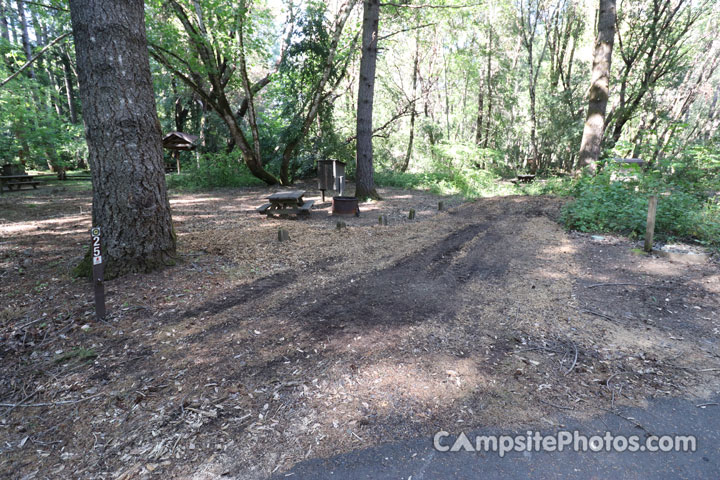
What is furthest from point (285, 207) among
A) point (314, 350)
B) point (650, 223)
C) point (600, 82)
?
point (600, 82)

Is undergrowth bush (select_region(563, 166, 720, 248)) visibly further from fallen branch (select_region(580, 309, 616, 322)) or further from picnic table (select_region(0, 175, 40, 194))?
picnic table (select_region(0, 175, 40, 194))

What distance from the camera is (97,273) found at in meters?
3.28

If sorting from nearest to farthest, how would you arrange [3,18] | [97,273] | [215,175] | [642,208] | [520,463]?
1. [520,463]
2. [97,273]
3. [642,208]
4. [215,175]
5. [3,18]

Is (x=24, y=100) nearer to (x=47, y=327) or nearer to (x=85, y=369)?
(x=47, y=327)

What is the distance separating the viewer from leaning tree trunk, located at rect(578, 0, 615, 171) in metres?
10.2

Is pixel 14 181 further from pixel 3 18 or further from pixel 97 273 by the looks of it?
pixel 97 273

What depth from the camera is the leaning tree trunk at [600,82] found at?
10.2 m

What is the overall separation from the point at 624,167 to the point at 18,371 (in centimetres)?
991

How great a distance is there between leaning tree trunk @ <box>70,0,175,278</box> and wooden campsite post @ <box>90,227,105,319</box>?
3.08 ft

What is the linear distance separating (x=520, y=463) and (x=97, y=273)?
3.78 meters

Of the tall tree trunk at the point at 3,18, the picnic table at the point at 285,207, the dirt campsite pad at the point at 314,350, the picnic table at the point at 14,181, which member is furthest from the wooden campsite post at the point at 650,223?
the tall tree trunk at the point at 3,18

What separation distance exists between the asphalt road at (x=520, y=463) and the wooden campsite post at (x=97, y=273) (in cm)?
264

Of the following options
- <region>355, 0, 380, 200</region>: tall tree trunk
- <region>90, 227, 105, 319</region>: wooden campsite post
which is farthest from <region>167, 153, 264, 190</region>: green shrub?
<region>90, 227, 105, 319</region>: wooden campsite post

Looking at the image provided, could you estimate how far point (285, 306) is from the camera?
13.0 ft
